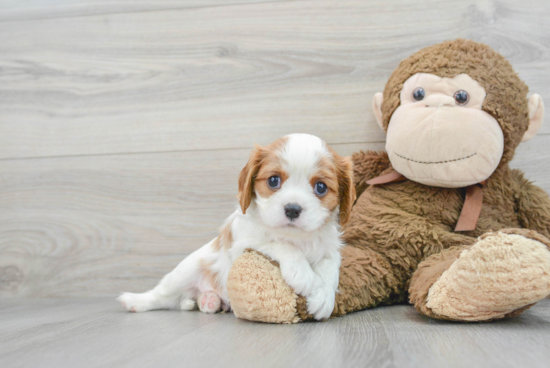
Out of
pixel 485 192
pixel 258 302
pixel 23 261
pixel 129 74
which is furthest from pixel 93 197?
pixel 485 192

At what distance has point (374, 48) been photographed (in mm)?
1840

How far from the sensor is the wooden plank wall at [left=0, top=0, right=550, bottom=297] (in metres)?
1.83

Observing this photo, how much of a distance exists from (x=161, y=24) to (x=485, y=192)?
1.49 m

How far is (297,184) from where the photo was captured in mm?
1200

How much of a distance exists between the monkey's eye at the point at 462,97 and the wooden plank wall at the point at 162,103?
0.43 metres

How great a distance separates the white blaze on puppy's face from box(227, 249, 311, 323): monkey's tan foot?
124 mm

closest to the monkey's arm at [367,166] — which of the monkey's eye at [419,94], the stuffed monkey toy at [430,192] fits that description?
the stuffed monkey toy at [430,192]

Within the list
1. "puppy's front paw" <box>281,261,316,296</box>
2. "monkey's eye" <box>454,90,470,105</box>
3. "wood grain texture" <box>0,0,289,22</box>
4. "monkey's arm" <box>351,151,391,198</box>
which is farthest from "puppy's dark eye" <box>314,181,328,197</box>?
"wood grain texture" <box>0,0,289,22</box>

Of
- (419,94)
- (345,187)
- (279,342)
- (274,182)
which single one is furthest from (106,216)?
(419,94)

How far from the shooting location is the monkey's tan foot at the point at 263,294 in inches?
45.1

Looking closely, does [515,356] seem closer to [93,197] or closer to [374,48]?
[374,48]

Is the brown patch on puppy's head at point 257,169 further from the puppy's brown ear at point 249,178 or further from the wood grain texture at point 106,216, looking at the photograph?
the wood grain texture at point 106,216

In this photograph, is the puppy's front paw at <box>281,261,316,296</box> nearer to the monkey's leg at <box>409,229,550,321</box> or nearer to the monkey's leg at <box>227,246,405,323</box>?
the monkey's leg at <box>227,246,405,323</box>

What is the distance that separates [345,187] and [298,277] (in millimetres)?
304
